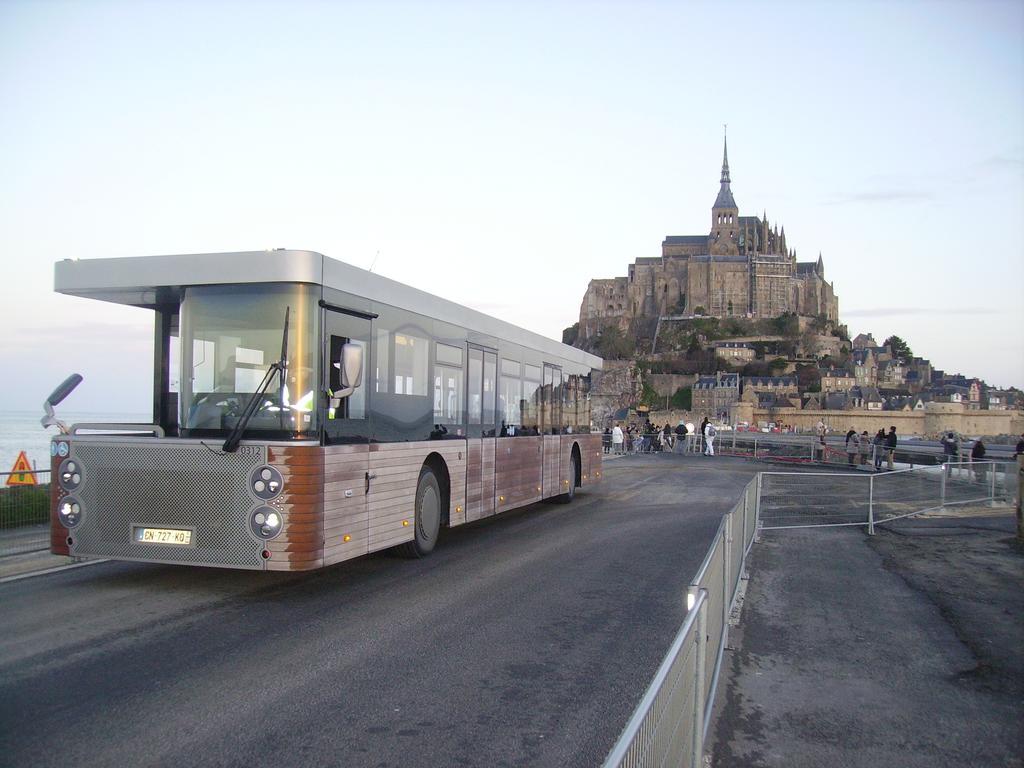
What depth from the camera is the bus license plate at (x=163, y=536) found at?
747 cm

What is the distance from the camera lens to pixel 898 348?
157 meters

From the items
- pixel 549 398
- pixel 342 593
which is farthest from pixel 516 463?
pixel 342 593

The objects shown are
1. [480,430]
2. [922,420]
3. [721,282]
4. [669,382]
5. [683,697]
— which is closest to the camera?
[683,697]

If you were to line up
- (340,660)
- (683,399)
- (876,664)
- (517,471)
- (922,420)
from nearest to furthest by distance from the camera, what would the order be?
(340,660) → (876,664) → (517,471) → (922,420) → (683,399)

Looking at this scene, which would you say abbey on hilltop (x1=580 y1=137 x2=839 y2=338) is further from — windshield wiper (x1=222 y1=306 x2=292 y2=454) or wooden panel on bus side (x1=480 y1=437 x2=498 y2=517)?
windshield wiper (x1=222 y1=306 x2=292 y2=454)

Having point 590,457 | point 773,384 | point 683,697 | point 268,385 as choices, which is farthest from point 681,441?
point 773,384

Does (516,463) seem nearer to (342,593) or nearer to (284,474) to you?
(342,593)

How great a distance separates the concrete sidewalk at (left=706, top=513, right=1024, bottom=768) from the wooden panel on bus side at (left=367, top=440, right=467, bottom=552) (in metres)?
3.55

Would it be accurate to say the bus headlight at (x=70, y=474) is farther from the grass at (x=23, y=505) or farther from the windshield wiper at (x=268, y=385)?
the grass at (x=23, y=505)

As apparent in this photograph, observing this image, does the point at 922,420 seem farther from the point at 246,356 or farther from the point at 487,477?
the point at 246,356

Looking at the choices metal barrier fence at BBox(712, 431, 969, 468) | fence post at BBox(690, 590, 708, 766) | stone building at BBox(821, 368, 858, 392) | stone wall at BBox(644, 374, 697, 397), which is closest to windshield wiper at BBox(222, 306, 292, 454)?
fence post at BBox(690, 590, 708, 766)

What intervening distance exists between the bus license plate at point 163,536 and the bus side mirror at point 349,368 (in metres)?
1.75

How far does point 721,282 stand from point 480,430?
150919 mm

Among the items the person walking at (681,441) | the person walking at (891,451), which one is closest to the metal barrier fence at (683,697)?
the person walking at (891,451)
